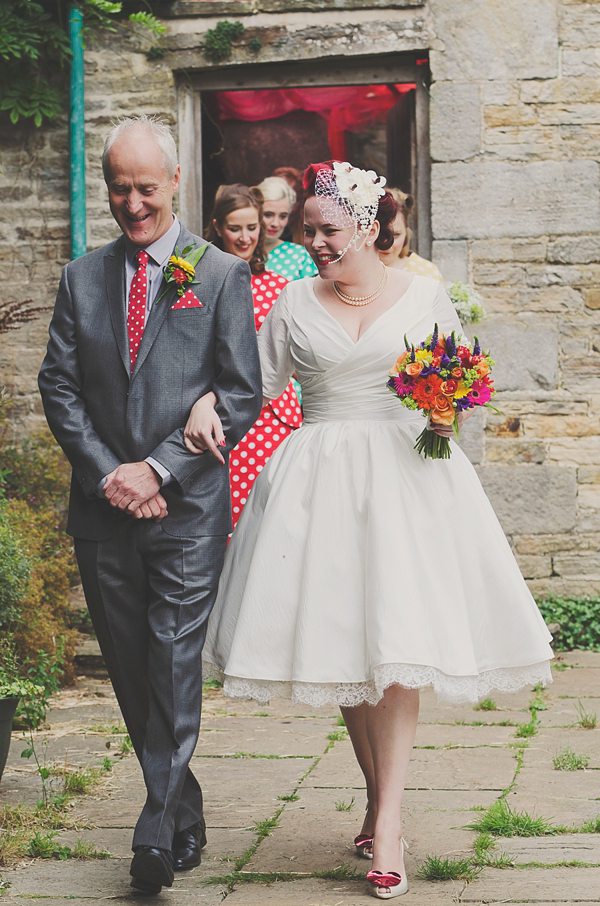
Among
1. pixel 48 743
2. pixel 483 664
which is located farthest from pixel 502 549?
pixel 48 743

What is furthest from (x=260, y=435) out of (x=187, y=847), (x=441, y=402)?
(x=187, y=847)

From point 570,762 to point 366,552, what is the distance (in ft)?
5.19

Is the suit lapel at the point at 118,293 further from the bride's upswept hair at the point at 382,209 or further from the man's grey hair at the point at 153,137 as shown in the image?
the bride's upswept hair at the point at 382,209

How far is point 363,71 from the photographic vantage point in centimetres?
681

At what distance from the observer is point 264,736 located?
4.68 metres

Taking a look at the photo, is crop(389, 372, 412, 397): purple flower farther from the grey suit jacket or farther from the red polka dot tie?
the red polka dot tie

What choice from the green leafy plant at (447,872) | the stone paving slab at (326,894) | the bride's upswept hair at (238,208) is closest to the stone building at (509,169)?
the bride's upswept hair at (238,208)

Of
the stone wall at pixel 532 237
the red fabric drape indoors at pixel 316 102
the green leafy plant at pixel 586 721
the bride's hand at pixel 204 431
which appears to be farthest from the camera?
the red fabric drape indoors at pixel 316 102

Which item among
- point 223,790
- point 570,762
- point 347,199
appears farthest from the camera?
point 570,762

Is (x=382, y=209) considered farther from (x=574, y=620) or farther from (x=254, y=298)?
(x=574, y=620)

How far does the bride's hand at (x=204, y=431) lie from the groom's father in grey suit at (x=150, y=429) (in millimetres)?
34

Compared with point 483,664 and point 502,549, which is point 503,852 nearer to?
point 483,664

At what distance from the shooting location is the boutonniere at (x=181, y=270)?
306cm

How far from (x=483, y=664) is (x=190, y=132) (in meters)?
4.85
